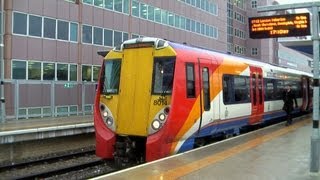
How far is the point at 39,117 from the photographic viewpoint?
2278 cm

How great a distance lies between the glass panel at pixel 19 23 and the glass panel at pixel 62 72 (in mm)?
3975

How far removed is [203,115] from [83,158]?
5095mm

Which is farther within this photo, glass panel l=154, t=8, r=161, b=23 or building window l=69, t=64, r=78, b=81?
glass panel l=154, t=8, r=161, b=23

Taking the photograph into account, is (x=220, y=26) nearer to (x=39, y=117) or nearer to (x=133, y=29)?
(x=133, y=29)

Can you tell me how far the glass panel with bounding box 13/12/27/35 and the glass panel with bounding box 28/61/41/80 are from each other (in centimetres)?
216

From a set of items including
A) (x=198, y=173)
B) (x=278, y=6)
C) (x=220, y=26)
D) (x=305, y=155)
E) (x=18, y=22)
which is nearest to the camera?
(x=198, y=173)

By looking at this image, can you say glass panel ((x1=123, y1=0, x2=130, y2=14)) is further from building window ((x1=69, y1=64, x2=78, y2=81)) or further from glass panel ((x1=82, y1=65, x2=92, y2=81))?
building window ((x1=69, y1=64, x2=78, y2=81))

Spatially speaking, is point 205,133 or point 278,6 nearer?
point 278,6

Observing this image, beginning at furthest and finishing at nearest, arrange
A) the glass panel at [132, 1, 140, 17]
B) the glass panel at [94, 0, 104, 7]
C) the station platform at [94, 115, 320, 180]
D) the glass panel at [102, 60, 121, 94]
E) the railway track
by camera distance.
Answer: the glass panel at [132, 1, 140, 17]
the glass panel at [94, 0, 104, 7]
the railway track
the glass panel at [102, 60, 121, 94]
the station platform at [94, 115, 320, 180]

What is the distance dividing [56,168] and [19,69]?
19.9 m

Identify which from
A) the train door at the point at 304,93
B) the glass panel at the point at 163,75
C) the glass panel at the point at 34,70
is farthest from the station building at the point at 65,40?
the glass panel at the point at 163,75

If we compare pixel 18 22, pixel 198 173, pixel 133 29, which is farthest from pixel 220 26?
pixel 198 173

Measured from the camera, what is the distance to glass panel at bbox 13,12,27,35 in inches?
1257

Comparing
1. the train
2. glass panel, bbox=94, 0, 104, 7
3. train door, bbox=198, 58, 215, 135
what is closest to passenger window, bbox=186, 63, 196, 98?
the train
